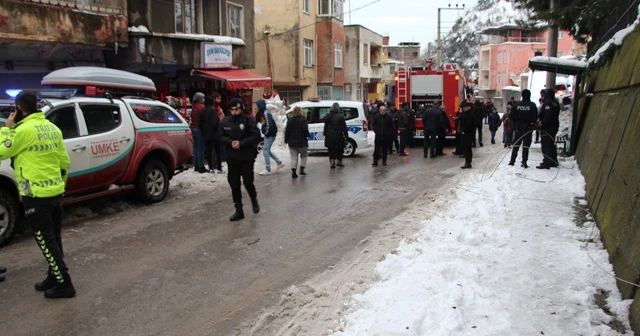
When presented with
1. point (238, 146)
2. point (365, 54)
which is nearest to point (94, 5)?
point (238, 146)

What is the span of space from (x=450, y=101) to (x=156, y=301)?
55.8ft

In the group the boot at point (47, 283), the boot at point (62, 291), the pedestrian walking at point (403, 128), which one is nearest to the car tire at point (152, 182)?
the boot at point (47, 283)

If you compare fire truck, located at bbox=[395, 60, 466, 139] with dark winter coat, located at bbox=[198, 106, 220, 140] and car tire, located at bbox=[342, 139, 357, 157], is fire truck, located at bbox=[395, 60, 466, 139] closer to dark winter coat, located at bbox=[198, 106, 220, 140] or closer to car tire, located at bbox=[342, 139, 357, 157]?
car tire, located at bbox=[342, 139, 357, 157]

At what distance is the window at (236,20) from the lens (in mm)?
21750

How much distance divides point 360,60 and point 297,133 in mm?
30589

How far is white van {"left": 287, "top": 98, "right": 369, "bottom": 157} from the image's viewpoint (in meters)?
17.2

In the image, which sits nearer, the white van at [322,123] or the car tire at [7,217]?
the car tire at [7,217]

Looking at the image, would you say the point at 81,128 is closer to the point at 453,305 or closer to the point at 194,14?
the point at 453,305

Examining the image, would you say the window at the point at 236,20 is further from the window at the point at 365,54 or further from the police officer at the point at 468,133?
the window at the point at 365,54

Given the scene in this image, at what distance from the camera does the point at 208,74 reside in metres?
18.3

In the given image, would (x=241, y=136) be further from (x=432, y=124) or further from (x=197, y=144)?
(x=432, y=124)

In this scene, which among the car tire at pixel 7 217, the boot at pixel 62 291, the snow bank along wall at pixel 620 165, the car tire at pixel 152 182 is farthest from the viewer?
the car tire at pixel 152 182

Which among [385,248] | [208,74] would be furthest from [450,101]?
[385,248]

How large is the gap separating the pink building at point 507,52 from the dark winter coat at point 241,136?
7495 centimetres
